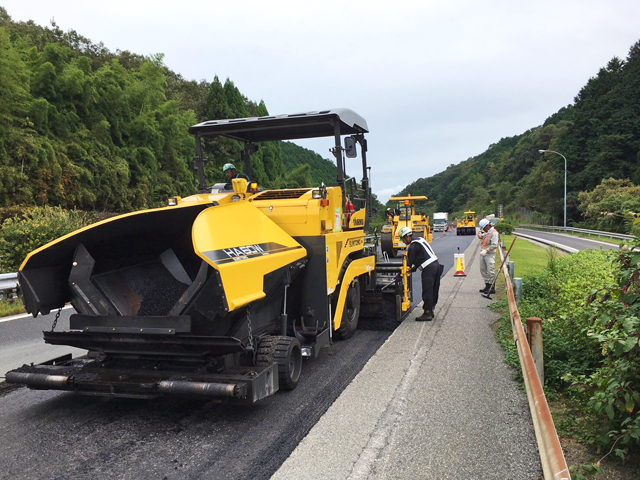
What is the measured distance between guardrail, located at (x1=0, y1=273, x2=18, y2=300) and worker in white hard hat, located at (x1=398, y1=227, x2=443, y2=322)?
734 cm

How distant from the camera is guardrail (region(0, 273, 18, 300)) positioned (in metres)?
9.27

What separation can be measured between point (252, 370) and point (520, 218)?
74880 millimetres

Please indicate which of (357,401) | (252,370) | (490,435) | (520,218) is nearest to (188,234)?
(252,370)

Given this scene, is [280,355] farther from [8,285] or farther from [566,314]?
[8,285]

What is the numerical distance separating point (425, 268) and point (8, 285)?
7812 mm

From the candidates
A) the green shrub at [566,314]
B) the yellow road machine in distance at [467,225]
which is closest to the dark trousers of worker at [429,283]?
the green shrub at [566,314]

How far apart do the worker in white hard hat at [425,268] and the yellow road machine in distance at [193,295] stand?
2786 mm

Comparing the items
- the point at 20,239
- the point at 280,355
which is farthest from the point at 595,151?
the point at 280,355

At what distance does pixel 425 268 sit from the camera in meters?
Answer: 7.99

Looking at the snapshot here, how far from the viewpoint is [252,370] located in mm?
4012

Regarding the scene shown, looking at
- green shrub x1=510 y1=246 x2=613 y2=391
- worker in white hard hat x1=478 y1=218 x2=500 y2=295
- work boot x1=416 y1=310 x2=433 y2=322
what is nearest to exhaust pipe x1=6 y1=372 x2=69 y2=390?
green shrub x1=510 y1=246 x2=613 y2=391

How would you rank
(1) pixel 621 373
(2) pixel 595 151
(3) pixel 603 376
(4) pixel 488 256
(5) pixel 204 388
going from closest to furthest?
(1) pixel 621 373, (3) pixel 603 376, (5) pixel 204 388, (4) pixel 488 256, (2) pixel 595 151

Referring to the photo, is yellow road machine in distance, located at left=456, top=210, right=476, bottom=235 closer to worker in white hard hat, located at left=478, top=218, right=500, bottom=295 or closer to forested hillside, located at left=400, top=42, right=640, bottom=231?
forested hillside, located at left=400, top=42, right=640, bottom=231

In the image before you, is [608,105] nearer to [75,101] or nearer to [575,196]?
[575,196]
